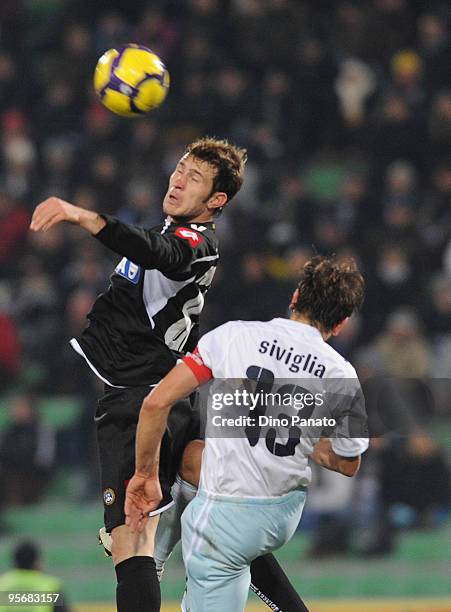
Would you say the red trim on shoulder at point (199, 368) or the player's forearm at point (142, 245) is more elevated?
the player's forearm at point (142, 245)

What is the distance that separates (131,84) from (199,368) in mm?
1801

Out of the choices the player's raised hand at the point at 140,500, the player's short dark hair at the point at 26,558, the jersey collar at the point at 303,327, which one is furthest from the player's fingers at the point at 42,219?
the player's short dark hair at the point at 26,558

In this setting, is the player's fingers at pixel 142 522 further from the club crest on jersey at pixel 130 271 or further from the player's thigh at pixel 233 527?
the club crest on jersey at pixel 130 271

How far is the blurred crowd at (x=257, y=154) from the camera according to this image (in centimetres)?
924

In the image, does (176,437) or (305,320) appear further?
(176,437)

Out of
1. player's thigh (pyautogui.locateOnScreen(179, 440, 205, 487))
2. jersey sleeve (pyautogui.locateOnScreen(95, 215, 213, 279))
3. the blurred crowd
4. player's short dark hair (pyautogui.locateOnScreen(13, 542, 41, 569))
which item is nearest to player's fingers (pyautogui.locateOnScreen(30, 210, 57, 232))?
jersey sleeve (pyautogui.locateOnScreen(95, 215, 213, 279))

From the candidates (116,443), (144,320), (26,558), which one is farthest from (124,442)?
(26,558)

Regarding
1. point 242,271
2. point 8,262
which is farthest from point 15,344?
point 242,271

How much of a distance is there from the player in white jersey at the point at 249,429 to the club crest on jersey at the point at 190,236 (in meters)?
0.53

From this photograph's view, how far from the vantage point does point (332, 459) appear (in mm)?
4031

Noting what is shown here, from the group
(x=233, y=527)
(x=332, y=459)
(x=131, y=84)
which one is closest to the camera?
(x=233, y=527)

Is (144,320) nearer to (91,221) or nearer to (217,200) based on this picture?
(217,200)

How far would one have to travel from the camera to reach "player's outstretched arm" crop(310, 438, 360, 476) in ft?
13.1

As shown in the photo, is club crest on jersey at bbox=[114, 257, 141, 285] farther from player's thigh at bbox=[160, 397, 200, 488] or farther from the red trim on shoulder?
the red trim on shoulder
